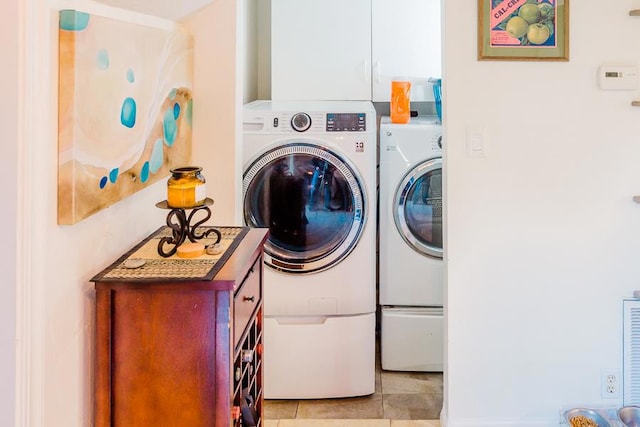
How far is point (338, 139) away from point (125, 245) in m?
1.36

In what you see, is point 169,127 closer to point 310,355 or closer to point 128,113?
point 128,113

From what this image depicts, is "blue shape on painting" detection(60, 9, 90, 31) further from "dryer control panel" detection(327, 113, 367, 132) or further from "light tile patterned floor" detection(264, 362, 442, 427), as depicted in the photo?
"light tile patterned floor" detection(264, 362, 442, 427)

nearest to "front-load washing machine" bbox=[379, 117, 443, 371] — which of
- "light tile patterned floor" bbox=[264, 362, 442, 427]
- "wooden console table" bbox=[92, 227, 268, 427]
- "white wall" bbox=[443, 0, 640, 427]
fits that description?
"light tile patterned floor" bbox=[264, 362, 442, 427]

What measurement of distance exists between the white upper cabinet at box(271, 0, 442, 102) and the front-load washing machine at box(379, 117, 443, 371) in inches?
17.3

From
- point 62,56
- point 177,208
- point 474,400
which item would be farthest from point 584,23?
point 62,56

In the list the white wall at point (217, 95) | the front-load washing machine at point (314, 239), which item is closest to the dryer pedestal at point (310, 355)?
the front-load washing machine at point (314, 239)

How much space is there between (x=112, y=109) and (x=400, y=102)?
200 centimetres

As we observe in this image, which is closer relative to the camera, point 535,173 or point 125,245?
point 125,245

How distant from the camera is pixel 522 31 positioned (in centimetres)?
238

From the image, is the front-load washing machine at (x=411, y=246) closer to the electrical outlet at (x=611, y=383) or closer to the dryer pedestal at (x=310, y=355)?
the dryer pedestal at (x=310, y=355)

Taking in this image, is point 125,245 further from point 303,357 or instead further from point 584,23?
point 584,23

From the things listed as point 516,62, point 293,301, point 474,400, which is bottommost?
point 474,400

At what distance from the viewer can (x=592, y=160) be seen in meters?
2.43

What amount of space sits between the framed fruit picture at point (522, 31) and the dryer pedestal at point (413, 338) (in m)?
1.32
